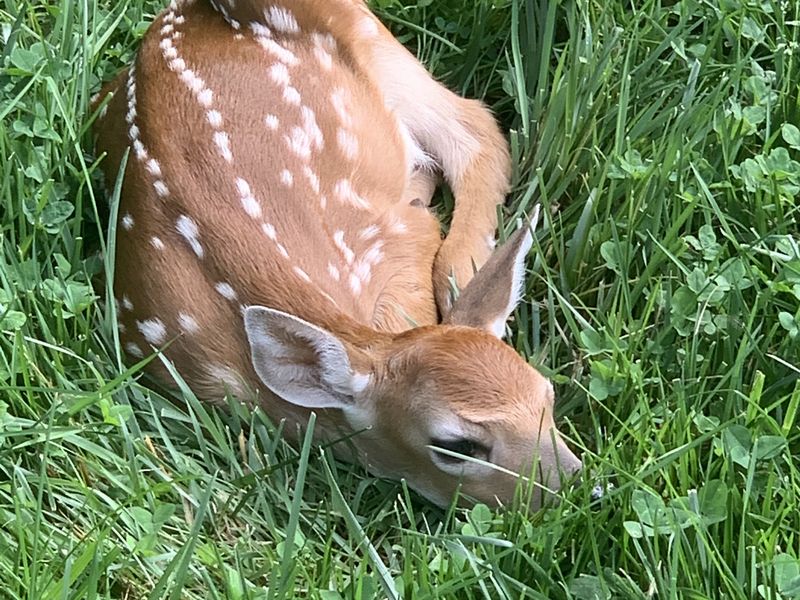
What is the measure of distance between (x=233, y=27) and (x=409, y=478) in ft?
4.68

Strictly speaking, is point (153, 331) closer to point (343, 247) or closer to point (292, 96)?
point (343, 247)

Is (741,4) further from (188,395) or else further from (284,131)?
(188,395)

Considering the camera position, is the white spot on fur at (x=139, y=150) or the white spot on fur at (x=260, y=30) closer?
the white spot on fur at (x=139, y=150)

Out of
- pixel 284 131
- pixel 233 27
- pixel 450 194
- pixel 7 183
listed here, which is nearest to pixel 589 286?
pixel 450 194

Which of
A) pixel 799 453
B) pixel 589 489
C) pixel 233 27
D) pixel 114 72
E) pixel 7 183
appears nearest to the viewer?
pixel 589 489

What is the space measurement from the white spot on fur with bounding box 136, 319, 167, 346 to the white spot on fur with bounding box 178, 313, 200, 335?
0.18ft

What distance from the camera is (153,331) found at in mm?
2961

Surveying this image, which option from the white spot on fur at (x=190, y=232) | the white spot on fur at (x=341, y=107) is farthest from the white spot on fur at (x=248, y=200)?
the white spot on fur at (x=341, y=107)

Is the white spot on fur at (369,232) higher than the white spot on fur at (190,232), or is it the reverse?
the white spot on fur at (190,232)

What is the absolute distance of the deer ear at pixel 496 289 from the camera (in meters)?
2.76

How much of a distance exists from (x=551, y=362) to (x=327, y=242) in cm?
67

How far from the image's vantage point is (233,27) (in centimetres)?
336

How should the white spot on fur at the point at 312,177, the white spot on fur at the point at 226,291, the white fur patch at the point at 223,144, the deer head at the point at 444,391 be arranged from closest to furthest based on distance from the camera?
1. the deer head at the point at 444,391
2. the white spot on fur at the point at 226,291
3. the white fur patch at the point at 223,144
4. the white spot on fur at the point at 312,177

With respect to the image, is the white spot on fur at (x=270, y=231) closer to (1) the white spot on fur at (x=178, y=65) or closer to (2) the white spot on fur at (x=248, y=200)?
(2) the white spot on fur at (x=248, y=200)
